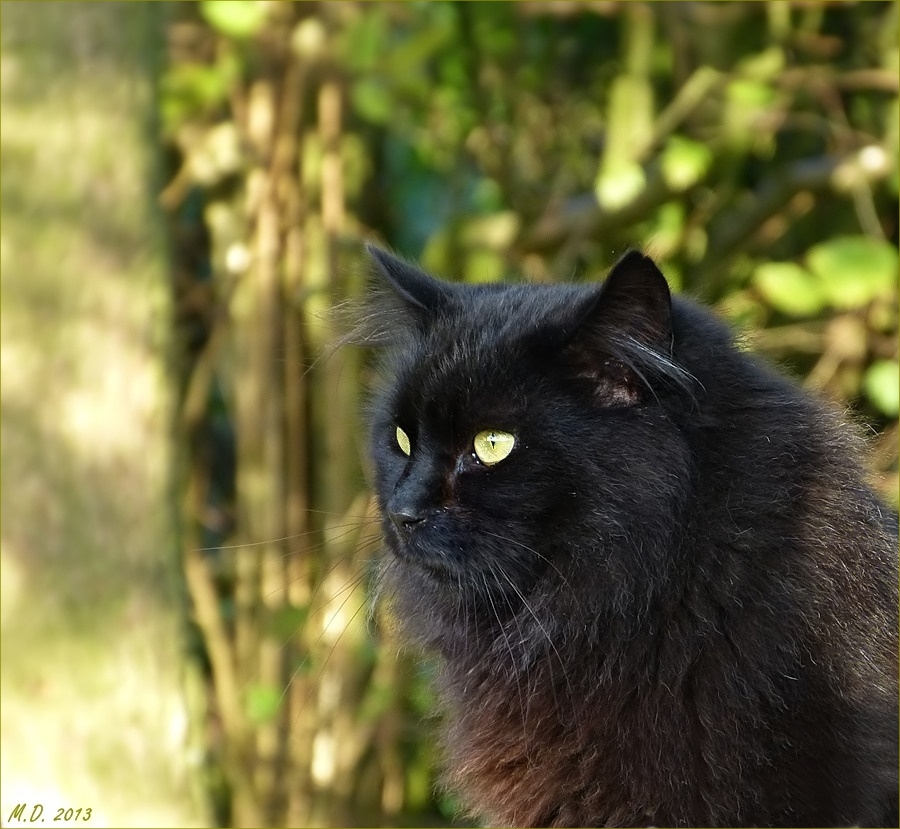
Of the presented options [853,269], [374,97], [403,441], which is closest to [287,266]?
[374,97]

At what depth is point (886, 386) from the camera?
334 centimetres

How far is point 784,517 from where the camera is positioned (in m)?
1.64

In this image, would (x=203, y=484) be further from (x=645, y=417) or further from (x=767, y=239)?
(x=645, y=417)

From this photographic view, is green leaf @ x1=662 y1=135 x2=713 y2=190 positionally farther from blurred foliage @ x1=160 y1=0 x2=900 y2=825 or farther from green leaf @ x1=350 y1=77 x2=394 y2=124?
green leaf @ x1=350 y1=77 x2=394 y2=124

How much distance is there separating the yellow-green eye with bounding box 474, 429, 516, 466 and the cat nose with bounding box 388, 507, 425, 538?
136mm

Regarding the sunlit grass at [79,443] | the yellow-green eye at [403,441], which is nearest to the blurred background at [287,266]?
the sunlit grass at [79,443]

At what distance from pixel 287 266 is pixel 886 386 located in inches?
86.5

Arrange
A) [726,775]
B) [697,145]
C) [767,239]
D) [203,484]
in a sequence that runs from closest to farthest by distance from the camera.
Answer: [726,775], [697,145], [767,239], [203,484]

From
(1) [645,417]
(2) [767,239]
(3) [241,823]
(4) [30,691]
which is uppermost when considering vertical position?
(2) [767,239]

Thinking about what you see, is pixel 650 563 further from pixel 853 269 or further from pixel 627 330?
pixel 853 269

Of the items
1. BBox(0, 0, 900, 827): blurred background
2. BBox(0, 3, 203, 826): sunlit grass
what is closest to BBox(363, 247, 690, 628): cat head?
BBox(0, 0, 900, 827): blurred background

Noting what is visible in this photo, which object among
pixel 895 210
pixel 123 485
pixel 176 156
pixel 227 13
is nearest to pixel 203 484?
pixel 176 156

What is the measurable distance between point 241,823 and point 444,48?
3.07 m

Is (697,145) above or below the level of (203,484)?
above
